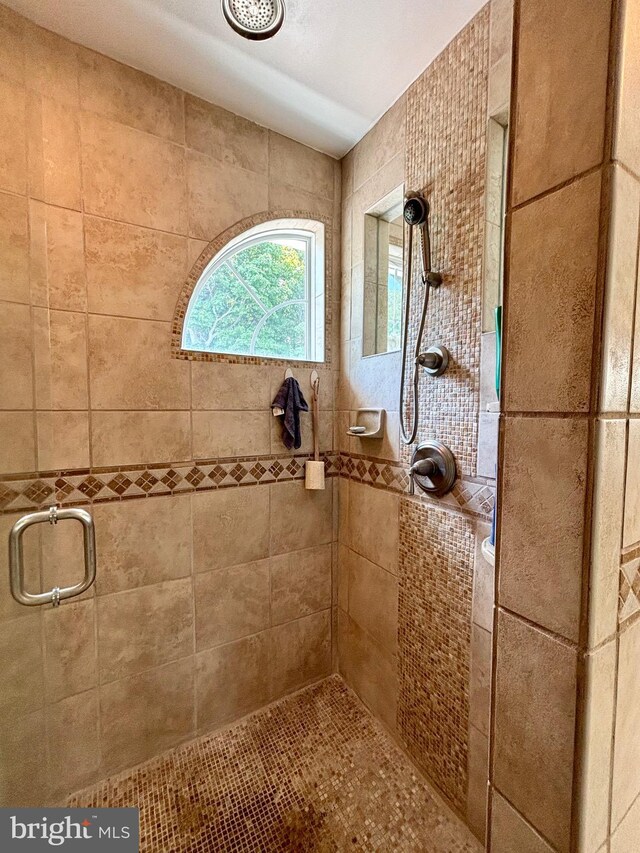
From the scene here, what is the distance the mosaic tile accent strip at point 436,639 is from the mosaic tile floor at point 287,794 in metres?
0.12

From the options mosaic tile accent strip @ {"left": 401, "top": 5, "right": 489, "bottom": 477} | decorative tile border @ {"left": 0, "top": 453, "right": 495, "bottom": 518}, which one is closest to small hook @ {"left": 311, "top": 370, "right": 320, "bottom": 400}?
decorative tile border @ {"left": 0, "top": 453, "right": 495, "bottom": 518}

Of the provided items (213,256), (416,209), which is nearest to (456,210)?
(416,209)

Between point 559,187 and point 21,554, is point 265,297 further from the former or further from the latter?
point 559,187

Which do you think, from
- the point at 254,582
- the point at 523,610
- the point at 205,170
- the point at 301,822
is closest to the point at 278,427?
the point at 254,582

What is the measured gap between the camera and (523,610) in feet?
1.37

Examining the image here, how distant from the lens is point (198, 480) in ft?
4.77

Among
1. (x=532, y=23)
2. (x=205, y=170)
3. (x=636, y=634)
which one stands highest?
(x=205, y=170)

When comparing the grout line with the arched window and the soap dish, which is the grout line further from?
the arched window

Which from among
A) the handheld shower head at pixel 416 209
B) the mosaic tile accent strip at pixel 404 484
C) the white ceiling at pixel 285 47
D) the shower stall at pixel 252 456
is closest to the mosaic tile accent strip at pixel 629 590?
the shower stall at pixel 252 456

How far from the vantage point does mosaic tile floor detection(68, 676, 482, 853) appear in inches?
45.7

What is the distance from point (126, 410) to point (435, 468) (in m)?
1.13

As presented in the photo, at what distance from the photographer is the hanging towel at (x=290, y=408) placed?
1582 millimetres

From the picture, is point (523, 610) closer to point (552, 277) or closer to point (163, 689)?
point (552, 277)

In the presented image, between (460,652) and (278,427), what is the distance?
1090mm
